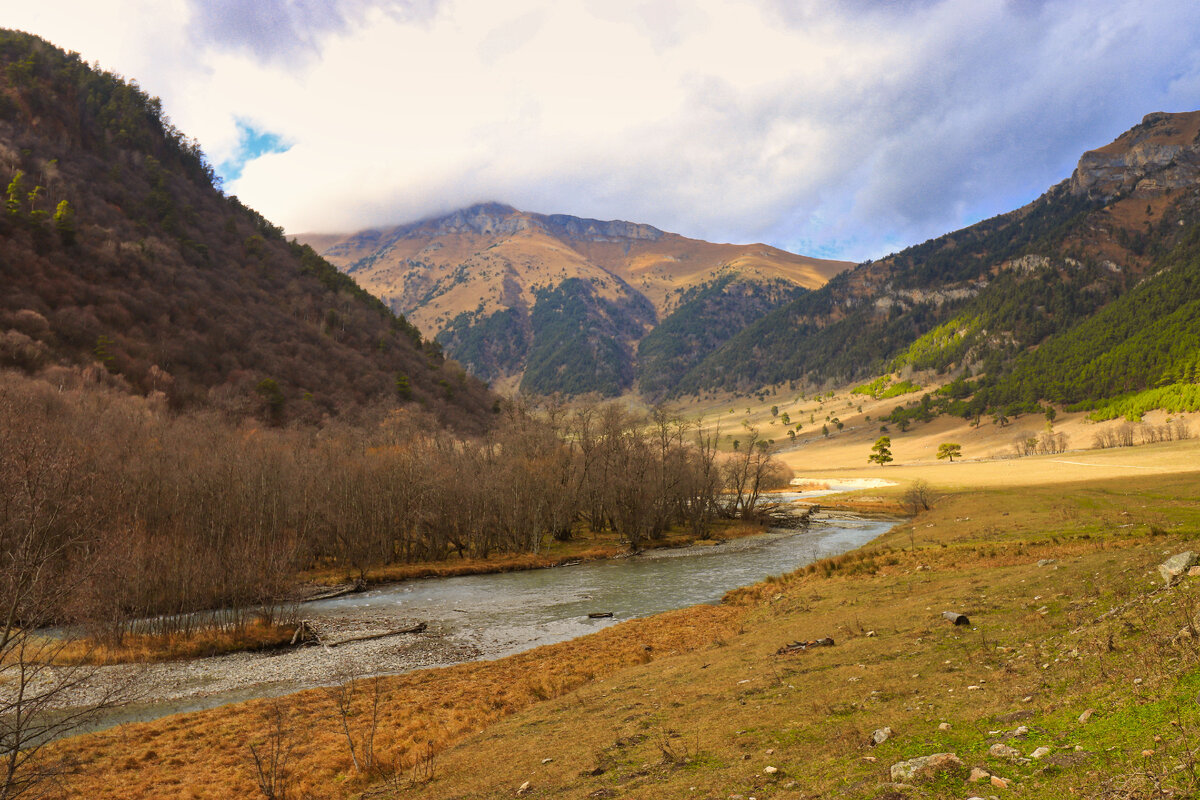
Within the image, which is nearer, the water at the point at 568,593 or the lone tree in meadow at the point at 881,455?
the water at the point at 568,593

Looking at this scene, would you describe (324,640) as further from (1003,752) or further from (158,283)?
(158,283)

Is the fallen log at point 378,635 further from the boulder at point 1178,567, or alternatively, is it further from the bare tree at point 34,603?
→ the boulder at point 1178,567

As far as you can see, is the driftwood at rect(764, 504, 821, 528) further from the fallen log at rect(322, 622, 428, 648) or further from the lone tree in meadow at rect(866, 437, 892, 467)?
the lone tree in meadow at rect(866, 437, 892, 467)

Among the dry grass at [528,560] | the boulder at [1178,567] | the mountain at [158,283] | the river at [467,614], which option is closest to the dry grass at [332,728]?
the river at [467,614]

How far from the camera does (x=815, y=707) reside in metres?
11.3

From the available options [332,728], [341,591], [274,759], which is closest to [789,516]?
[341,591]

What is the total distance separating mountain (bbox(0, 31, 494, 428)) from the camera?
81562 mm

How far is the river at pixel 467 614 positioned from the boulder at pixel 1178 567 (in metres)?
22.7

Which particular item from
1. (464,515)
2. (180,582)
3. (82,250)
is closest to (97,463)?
(180,582)

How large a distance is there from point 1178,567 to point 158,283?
416 feet

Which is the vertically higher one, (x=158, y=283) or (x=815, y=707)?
(x=158, y=283)

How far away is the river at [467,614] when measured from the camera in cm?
2388

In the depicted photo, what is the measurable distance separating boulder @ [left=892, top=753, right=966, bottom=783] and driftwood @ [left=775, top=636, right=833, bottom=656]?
10.5m

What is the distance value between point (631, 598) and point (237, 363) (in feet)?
285
